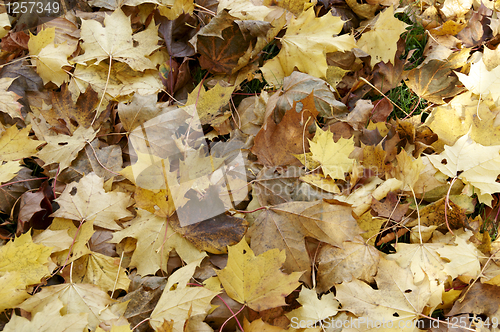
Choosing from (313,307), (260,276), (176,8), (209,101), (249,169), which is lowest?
(313,307)

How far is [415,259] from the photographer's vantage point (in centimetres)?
107

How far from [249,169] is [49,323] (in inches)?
30.1

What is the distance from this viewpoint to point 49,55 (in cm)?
143

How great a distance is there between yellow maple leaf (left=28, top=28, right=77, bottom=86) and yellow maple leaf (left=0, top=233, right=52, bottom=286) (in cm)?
73

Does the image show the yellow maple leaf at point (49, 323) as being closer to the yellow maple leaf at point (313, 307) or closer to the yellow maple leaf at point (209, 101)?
the yellow maple leaf at point (313, 307)

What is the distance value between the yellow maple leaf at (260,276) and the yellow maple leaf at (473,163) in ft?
2.20

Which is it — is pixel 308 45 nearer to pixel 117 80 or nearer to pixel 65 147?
pixel 117 80

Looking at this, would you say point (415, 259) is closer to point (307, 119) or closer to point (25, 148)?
point (307, 119)

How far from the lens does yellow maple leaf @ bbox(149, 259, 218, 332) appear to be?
954 mm

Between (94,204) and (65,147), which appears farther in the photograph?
(65,147)

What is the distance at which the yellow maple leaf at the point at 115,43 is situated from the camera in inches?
56.5

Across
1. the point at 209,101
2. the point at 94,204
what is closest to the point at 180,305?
the point at 94,204

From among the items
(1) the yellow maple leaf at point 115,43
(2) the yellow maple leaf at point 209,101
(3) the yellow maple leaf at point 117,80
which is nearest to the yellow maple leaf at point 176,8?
(1) the yellow maple leaf at point 115,43

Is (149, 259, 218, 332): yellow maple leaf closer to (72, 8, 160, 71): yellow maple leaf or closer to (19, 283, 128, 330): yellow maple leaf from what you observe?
(19, 283, 128, 330): yellow maple leaf
